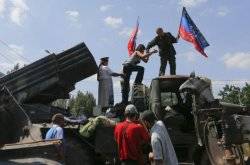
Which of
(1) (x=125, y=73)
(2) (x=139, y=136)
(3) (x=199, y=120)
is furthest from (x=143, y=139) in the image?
(1) (x=125, y=73)

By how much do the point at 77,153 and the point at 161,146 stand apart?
9.64 ft

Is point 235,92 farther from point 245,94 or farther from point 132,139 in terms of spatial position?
point 132,139

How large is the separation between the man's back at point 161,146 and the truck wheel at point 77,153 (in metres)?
2.66

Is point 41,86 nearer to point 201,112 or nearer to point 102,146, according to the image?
point 102,146

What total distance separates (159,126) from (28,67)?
17.3 feet

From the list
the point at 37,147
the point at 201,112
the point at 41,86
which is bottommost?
the point at 37,147

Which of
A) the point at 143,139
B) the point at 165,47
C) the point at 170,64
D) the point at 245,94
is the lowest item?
the point at 143,139

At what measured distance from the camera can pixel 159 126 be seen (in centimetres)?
734

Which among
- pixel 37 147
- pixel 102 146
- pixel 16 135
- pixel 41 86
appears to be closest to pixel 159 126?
pixel 37 147

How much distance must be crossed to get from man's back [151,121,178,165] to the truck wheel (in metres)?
2.66

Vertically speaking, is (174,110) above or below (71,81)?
below

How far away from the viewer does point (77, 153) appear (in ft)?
32.1

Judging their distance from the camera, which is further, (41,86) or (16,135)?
(41,86)

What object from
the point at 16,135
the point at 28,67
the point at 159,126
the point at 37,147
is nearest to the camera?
the point at 159,126
